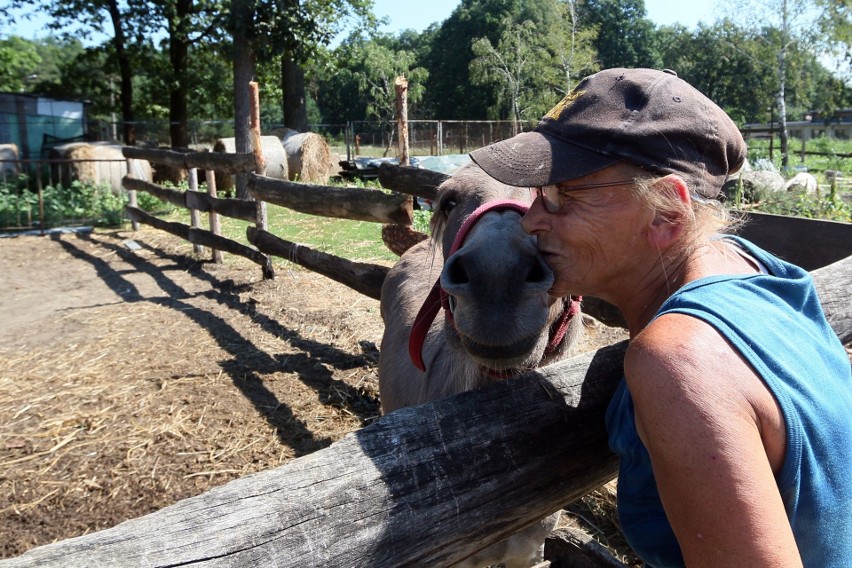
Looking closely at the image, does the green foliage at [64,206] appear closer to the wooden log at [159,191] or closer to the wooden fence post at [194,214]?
the wooden log at [159,191]

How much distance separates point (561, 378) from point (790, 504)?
60cm

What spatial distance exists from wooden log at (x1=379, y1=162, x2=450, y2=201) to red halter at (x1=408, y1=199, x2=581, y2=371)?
2.52 meters

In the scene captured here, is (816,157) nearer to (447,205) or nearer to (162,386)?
(162,386)

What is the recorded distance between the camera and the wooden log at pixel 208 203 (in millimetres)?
8164

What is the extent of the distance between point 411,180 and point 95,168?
13110 millimetres

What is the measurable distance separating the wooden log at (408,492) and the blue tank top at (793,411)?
0.78 ft

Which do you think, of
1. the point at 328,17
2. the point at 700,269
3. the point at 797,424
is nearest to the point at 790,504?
the point at 797,424

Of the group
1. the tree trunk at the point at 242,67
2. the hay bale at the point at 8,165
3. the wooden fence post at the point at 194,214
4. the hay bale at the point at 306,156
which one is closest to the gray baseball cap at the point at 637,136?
the wooden fence post at the point at 194,214

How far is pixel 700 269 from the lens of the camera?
3.85ft

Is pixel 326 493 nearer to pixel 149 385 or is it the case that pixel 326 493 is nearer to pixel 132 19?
pixel 149 385

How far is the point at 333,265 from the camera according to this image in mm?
5785

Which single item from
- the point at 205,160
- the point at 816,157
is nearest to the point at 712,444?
the point at 205,160

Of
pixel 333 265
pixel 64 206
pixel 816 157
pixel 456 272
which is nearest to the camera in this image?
pixel 456 272

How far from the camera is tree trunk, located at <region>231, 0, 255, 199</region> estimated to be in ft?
45.7
